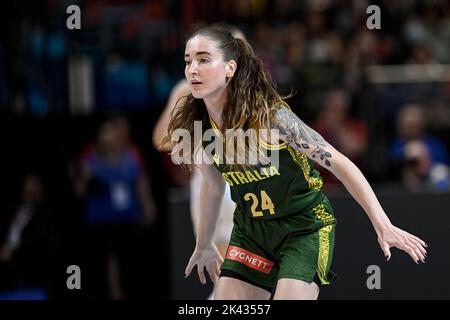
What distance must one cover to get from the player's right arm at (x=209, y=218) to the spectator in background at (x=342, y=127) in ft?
10.9

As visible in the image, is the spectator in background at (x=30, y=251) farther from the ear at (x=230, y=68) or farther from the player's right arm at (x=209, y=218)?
the ear at (x=230, y=68)

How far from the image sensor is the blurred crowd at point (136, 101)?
32.1 feet

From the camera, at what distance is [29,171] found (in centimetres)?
1086

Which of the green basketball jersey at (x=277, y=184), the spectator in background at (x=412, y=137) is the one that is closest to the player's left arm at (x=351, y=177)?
the green basketball jersey at (x=277, y=184)

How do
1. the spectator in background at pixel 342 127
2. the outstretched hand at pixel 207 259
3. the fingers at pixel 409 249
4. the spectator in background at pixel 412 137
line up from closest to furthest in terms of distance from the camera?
the fingers at pixel 409 249 → the outstretched hand at pixel 207 259 → the spectator in background at pixel 342 127 → the spectator in background at pixel 412 137

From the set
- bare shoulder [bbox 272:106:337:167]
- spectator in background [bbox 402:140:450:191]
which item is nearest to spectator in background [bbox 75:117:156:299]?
spectator in background [bbox 402:140:450:191]

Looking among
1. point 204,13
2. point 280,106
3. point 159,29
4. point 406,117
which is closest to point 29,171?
point 159,29

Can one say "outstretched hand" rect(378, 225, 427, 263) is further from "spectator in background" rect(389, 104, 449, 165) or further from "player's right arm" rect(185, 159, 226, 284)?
"spectator in background" rect(389, 104, 449, 165)

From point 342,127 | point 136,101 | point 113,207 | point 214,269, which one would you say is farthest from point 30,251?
point 214,269

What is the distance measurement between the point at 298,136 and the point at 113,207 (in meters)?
5.76

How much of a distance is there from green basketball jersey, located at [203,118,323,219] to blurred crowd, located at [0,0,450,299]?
12.4 feet

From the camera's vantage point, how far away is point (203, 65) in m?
4.66

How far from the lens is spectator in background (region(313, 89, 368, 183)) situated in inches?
349

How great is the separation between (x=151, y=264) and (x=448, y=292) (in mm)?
4492
